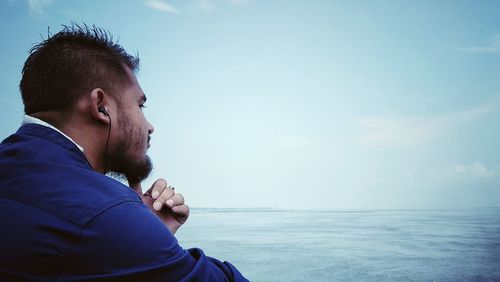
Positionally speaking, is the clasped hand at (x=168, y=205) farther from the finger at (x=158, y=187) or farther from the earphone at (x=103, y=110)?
the earphone at (x=103, y=110)

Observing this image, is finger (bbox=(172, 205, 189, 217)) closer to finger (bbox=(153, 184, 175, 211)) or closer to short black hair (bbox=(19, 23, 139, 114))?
finger (bbox=(153, 184, 175, 211))

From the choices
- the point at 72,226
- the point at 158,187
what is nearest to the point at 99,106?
the point at 158,187

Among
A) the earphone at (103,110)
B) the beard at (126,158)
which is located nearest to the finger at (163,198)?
the beard at (126,158)

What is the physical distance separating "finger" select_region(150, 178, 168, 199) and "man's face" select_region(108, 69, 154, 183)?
108 millimetres

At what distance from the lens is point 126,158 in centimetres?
137

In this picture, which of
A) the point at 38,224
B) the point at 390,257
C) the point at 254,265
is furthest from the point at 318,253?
the point at 38,224

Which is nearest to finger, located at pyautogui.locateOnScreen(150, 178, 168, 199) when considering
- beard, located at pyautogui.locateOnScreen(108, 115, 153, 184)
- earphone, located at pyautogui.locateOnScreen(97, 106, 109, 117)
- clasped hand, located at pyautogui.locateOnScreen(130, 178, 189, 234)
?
clasped hand, located at pyautogui.locateOnScreen(130, 178, 189, 234)

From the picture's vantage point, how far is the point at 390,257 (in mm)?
8359

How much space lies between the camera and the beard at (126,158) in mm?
1324

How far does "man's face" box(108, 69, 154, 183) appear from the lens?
51.8 inches

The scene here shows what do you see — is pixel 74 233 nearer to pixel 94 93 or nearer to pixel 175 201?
pixel 94 93

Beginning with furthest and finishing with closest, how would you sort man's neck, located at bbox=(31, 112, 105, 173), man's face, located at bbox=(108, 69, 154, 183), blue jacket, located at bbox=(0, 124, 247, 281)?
man's face, located at bbox=(108, 69, 154, 183) < man's neck, located at bbox=(31, 112, 105, 173) < blue jacket, located at bbox=(0, 124, 247, 281)

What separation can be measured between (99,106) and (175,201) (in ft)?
1.76

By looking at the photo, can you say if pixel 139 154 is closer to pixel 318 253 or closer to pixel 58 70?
pixel 58 70
